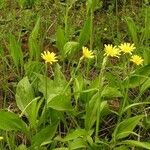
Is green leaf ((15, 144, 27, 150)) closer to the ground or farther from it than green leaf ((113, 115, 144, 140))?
closer to the ground

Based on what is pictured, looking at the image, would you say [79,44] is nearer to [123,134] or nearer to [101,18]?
[101,18]

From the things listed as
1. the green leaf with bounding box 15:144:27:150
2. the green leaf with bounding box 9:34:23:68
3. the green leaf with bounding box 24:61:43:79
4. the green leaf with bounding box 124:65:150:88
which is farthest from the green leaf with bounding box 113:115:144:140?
the green leaf with bounding box 9:34:23:68

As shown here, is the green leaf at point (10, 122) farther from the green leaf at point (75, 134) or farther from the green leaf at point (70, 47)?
the green leaf at point (70, 47)

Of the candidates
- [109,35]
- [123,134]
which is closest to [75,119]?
[123,134]

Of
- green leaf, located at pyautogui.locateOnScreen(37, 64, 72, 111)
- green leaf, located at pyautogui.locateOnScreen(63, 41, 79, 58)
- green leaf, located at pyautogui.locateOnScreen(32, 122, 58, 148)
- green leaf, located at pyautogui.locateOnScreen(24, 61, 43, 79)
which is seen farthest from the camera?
green leaf, located at pyautogui.locateOnScreen(63, 41, 79, 58)

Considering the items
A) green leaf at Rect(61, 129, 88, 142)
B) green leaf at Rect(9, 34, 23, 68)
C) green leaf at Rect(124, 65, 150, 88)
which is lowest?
green leaf at Rect(61, 129, 88, 142)

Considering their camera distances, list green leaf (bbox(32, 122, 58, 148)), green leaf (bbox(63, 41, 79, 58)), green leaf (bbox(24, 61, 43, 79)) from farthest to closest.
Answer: green leaf (bbox(63, 41, 79, 58)) < green leaf (bbox(24, 61, 43, 79)) < green leaf (bbox(32, 122, 58, 148))

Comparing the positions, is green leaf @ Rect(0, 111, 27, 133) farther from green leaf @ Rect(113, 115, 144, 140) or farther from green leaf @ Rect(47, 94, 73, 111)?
green leaf @ Rect(113, 115, 144, 140)

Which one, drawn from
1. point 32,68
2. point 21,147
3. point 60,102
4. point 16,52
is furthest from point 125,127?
point 16,52
